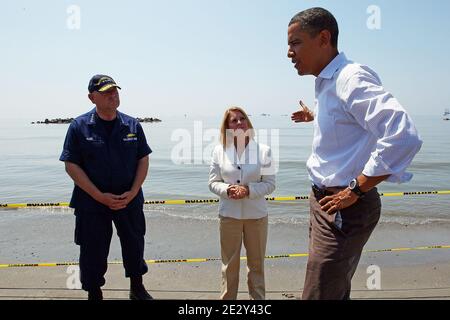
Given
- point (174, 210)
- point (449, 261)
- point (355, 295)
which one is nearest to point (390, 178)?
point (355, 295)

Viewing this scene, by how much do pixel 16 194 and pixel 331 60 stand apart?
→ 12748 mm

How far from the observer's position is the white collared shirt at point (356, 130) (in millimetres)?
1894

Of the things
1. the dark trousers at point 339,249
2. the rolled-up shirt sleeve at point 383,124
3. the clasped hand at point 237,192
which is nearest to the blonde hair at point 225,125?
the clasped hand at point 237,192

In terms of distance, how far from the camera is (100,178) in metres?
3.91

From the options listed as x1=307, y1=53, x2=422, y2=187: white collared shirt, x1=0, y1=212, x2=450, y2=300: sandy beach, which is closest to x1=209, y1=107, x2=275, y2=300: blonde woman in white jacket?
x1=0, y1=212, x2=450, y2=300: sandy beach

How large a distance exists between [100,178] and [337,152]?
2.52 meters

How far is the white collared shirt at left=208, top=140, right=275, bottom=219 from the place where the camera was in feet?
12.8

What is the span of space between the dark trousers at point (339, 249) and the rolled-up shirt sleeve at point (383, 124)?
27 centimetres

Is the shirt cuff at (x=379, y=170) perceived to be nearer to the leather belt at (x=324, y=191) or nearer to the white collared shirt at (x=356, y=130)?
the white collared shirt at (x=356, y=130)

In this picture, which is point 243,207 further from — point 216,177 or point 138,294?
point 138,294

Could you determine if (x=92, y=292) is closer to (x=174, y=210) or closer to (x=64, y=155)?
(x=64, y=155)

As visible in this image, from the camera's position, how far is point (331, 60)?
2271mm

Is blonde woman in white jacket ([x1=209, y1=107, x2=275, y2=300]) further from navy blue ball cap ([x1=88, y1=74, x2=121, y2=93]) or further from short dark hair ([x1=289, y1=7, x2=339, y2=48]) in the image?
short dark hair ([x1=289, y1=7, x2=339, y2=48])

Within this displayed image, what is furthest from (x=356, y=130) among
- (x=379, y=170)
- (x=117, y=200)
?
(x=117, y=200)
